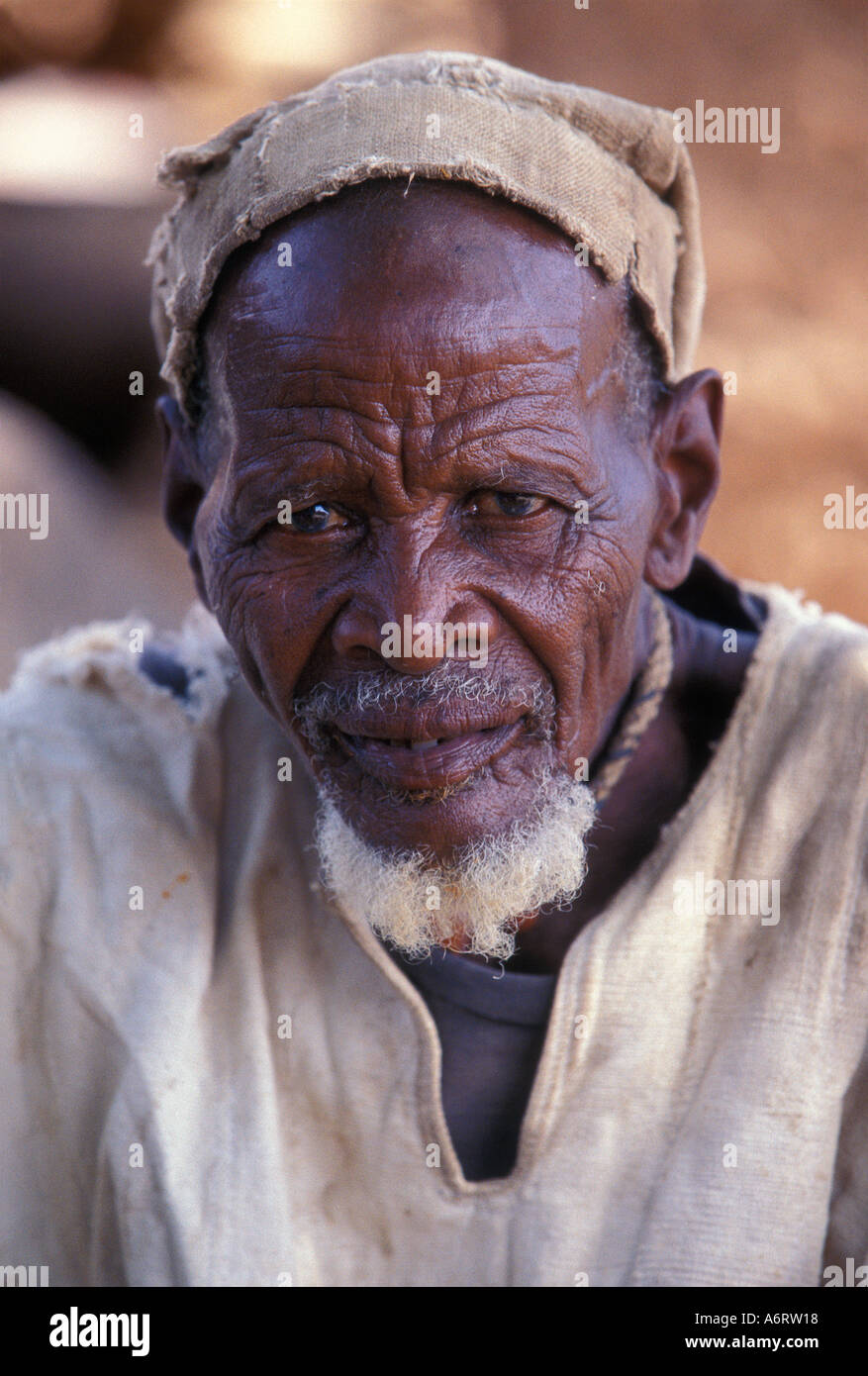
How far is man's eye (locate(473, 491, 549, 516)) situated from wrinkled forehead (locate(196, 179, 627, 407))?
16 centimetres

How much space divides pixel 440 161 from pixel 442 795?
2.59ft

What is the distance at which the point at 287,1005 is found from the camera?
2.05m

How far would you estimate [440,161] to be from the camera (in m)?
1.70

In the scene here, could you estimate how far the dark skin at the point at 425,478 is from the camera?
168cm

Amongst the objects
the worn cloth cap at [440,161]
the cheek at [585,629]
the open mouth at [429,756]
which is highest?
the worn cloth cap at [440,161]

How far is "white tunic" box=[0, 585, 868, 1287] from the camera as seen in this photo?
6.18 feet

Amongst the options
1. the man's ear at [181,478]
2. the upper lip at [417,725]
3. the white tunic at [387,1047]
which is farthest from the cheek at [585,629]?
the man's ear at [181,478]

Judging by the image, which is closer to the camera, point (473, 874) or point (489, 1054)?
point (473, 874)

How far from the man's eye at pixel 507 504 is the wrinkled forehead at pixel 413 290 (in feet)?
0.52

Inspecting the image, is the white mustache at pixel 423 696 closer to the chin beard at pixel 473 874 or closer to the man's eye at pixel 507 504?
the chin beard at pixel 473 874

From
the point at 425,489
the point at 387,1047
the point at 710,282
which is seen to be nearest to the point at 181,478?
the point at 425,489

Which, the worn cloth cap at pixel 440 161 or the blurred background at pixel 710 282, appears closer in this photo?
the worn cloth cap at pixel 440 161

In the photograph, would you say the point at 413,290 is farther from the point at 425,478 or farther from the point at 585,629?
the point at 585,629
